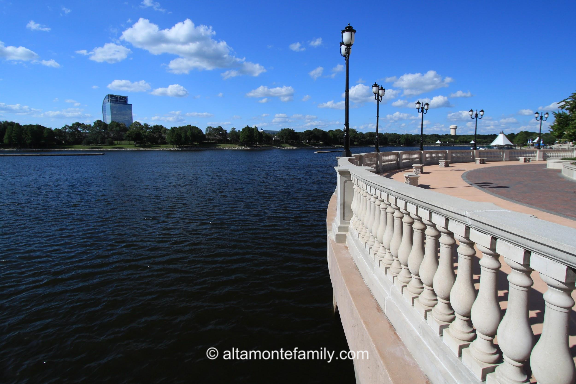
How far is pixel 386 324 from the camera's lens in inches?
149

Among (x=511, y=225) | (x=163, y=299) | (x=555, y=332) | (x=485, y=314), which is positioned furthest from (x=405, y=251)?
(x=163, y=299)

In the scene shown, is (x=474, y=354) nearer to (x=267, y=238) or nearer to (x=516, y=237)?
(x=516, y=237)

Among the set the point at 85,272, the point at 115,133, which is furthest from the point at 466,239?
the point at 115,133

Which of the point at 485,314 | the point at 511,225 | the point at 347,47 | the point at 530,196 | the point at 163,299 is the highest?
the point at 347,47

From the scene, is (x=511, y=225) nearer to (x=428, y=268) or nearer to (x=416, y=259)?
(x=428, y=268)

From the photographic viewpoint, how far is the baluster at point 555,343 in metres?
1.70

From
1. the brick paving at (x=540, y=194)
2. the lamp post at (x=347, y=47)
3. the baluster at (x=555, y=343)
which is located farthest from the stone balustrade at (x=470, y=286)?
the lamp post at (x=347, y=47)

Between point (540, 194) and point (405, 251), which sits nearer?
point (405, 251)

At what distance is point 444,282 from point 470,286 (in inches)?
10.5

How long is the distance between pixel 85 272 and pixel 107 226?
5.95m

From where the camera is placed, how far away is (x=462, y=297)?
259 cm

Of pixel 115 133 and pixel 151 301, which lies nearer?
pixel 151 301

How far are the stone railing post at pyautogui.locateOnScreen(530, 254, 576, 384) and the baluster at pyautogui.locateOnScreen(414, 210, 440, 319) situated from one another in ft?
3.73

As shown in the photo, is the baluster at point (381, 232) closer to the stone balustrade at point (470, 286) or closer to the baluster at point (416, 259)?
the stone balustrade at point (470, 286)
